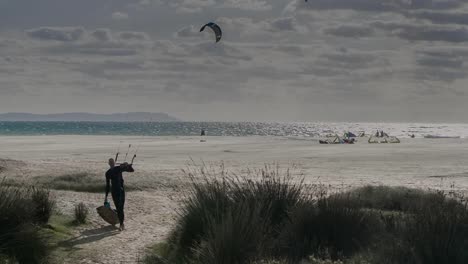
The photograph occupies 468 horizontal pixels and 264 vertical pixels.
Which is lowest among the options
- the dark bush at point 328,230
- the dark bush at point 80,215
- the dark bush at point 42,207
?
the dark bush at point 80,215

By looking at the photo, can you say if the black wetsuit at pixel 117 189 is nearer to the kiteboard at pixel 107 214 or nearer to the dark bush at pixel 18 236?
the kiteboard at pixel 107 214

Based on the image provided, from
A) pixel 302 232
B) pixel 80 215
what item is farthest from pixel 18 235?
pixel 302 232

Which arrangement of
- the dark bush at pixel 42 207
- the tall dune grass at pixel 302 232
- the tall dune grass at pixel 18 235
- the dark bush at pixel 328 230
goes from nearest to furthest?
1. the tall dune grass at pixel 302 232
2. the dark bush at pixel 328 230
3. the tall dune grass at pixel 18 235
4. the dark bush at pixel 42 207

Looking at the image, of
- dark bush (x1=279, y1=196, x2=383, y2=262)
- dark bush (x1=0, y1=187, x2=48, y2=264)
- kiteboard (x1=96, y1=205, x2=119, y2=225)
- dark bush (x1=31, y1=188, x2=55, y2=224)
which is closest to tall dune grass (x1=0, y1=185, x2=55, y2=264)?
dark bush (x1=0, y1=187, x2=48, y2=264)

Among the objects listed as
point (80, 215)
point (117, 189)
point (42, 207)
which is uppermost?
point (117, 189)

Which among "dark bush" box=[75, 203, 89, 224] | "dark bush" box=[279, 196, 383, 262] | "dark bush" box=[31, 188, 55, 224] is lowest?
"dark bush" box=[75, 203, 89, 224]

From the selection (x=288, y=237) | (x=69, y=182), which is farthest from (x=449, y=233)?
(x=69, y=182)

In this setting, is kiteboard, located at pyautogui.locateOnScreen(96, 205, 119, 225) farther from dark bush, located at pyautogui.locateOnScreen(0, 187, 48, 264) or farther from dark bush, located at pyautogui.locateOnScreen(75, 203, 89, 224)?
dark bush, located at pyautogui.locateOnScreen(0, 187, 48, 264)

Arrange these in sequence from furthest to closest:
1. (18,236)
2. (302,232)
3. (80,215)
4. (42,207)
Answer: (80,215) < (42,207) < (18,236) < (302,232)

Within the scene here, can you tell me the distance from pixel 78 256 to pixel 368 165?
28107mm

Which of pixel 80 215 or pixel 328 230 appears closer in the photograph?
pixel 328 230

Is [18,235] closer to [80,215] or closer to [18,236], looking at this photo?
[18,236]

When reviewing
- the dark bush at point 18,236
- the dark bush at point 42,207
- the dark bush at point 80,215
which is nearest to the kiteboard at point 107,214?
the dark bush at point 80,215

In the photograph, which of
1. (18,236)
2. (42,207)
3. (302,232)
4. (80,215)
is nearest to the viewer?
(302,232)
